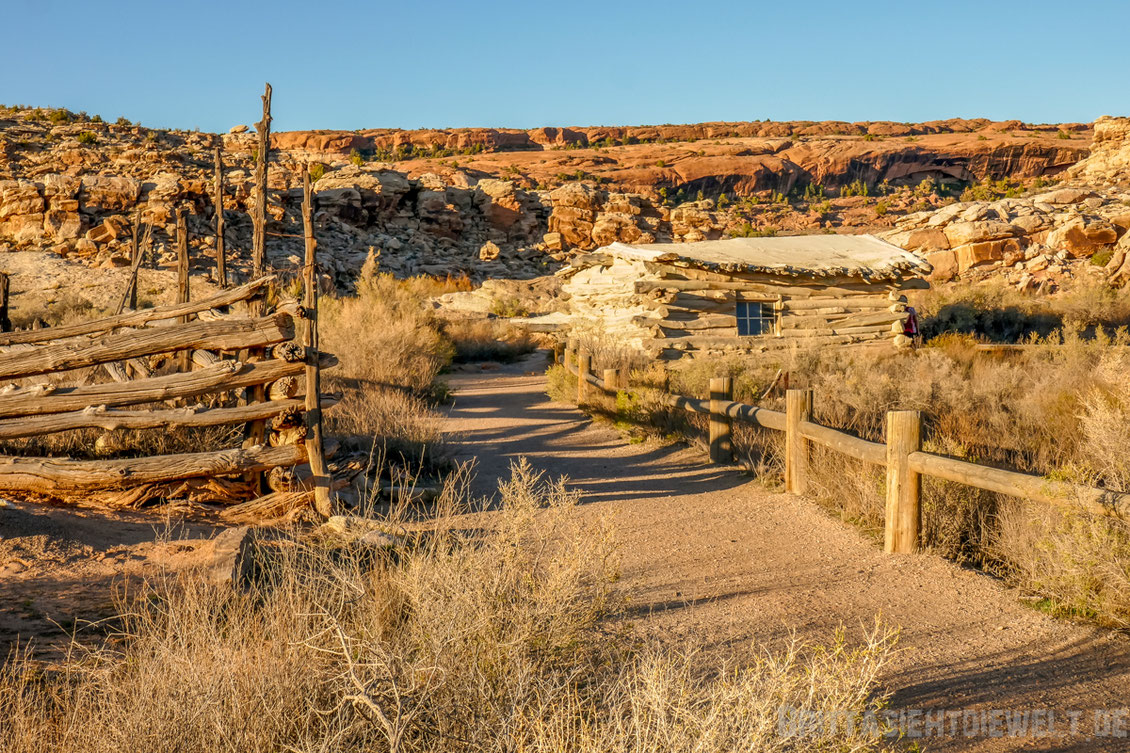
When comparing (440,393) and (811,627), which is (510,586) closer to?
(811,627)

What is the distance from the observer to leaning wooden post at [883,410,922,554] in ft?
16.8

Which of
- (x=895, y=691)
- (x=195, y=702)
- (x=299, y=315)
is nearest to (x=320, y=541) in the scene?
(x=299, y=315)

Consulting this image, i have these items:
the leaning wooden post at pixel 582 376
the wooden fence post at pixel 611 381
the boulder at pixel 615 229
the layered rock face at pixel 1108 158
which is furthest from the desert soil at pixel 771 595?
the layered rock face at pixel 1108 158

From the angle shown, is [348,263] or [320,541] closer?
[320,541]

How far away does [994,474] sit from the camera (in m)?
4.43

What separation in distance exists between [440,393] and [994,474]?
1012cm

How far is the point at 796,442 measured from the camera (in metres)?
6.94

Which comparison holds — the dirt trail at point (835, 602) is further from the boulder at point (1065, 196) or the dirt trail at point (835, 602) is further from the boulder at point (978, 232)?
the boulder at point (1065, 196)

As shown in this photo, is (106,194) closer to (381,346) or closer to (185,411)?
(381,346)

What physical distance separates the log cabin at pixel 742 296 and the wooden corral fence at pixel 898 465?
23.0 ft

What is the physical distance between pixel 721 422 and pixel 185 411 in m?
5.18

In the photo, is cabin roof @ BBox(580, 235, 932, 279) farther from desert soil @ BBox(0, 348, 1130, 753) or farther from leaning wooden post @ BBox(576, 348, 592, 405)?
desert soil @ BBox(0, 348, 1130, 753)

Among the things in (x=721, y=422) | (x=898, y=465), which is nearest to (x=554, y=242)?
(x=721, y=422)

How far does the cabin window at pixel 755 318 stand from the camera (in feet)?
54.6
